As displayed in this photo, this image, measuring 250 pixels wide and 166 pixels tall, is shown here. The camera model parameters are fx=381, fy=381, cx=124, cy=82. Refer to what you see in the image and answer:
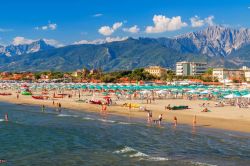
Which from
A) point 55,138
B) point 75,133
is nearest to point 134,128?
point 75,133

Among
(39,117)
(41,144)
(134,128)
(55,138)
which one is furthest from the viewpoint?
(39,117)

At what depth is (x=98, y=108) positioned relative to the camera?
66.4 metres

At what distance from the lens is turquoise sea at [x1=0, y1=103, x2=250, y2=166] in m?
26.9

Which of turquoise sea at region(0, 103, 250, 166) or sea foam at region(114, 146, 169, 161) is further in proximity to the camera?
sea foam at region(114, 146, 169, 161)

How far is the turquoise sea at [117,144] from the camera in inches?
1061

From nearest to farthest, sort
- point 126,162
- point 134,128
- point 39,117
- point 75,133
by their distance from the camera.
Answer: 1. point 126,162
2. point 75,133
3. point 134,128
4. point 39,117

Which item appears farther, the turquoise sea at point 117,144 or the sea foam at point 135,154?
the sea foam at point 135,154

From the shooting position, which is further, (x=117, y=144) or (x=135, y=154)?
(x=117, y=144)

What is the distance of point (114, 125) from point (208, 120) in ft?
41.6

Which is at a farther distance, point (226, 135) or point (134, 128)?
point (134, 128)

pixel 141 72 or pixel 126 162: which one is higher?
pixel 141 72

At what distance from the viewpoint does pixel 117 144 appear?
3294 centimetres

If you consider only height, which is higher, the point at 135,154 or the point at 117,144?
the point at 117,144

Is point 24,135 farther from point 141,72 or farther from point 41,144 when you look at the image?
point 141,72
